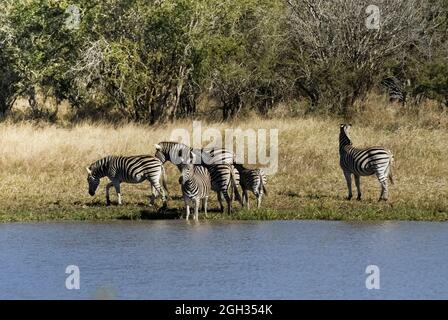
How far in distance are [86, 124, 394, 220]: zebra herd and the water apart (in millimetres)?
1193

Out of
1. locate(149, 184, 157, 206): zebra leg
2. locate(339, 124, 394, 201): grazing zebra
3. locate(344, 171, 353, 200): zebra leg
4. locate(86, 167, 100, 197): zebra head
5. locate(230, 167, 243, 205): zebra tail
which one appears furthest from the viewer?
locate(86, 167, 100, 197): zebra head

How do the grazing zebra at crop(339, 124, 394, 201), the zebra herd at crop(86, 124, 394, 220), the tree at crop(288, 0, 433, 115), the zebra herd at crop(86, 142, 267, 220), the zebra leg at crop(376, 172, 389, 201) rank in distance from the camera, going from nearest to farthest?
the zebra herd at crop(86, 142, 267, 220) < the zebra herd at crop(86, 124, 394, 220) < the zebra leg at crop(376, 172, 389, 201) < the grazing zebra at crop(339, 124, 394, 201) < the tree at crop(288, 0, 433, 115)

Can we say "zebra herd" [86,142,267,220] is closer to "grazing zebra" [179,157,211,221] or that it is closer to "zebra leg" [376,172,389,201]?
"grazing zebra" [179,157,211,221]

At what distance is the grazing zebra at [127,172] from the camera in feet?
78.1

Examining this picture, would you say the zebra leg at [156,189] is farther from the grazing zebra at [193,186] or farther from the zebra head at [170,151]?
the zebra head at [170,151]

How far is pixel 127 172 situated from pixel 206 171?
96.1 inches

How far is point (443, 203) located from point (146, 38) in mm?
16334

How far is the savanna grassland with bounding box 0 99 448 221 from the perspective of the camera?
2253cm

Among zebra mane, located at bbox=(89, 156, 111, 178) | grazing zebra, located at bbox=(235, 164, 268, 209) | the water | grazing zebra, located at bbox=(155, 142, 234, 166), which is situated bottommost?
the water

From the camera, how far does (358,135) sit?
99.3ft

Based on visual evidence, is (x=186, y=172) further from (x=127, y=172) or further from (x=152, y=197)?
(x=127, y=172)

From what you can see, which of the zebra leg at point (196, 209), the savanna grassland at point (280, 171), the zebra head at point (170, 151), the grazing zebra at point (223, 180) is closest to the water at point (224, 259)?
the zebra leg at point (196, 209)

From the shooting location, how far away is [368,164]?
2419 centimetres

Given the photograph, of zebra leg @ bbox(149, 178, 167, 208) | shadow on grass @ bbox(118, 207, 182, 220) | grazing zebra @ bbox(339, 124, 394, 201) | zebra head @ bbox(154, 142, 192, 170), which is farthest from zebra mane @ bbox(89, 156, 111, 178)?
grazing zebra @ bbox(339, 124, 394, 201)
